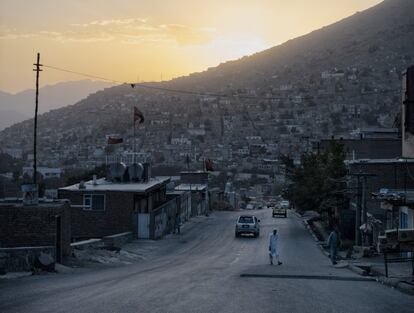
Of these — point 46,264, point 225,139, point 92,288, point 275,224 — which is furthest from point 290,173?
point 225,139

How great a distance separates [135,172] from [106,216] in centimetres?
727

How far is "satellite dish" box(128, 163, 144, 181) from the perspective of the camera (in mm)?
50188

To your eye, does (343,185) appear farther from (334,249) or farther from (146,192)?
(334,249)

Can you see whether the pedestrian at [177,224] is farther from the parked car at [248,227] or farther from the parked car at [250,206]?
the parked car at [250,206]

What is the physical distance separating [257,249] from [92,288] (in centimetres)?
2372

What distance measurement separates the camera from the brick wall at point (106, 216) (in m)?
43.5

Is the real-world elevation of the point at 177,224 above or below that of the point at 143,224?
below

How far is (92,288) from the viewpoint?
17.3 m

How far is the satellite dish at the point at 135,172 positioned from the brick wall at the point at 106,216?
6.49 metres

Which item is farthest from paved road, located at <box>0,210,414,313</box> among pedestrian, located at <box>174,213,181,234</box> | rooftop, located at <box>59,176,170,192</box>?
pedestrian, located at <box>174,213,181,234</box>

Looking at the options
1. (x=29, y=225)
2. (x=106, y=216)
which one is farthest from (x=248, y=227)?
(x=29, y=225)

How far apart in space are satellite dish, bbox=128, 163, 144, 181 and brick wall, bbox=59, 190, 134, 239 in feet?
21.3

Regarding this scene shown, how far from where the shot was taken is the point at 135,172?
5044cm

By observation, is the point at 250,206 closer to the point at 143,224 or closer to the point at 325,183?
the point at 325,183
